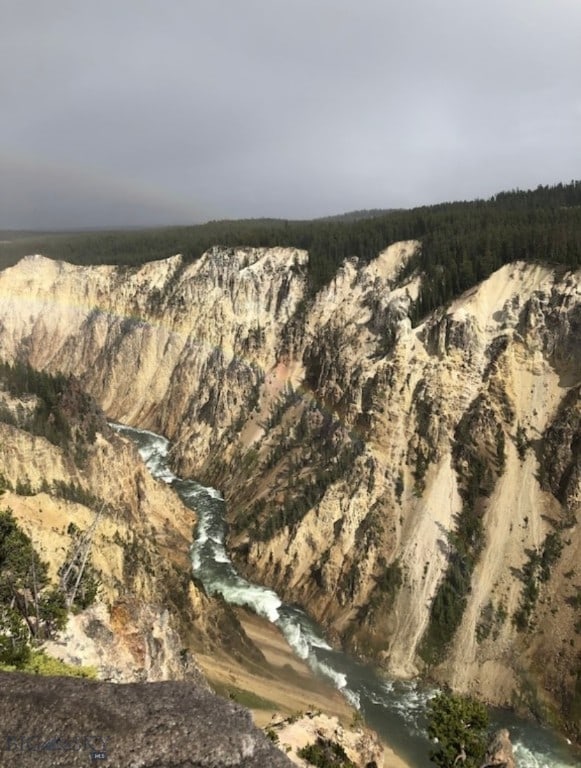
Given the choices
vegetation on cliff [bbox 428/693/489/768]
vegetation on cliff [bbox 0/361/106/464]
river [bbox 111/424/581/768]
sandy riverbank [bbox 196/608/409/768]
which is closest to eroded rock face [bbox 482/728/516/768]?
vegetation on cliff [bbox 428/693/489/768]

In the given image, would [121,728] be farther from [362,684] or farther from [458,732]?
[362,684]

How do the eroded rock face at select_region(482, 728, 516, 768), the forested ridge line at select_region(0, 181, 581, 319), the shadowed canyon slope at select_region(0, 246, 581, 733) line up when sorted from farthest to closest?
the forested ridge line at select_region(0, 181, 581, 319)
the shadowed canyon slope at select_region(0, 246, 581, 733)
the eroded rock face at select_region(482, 728, 516, 768)

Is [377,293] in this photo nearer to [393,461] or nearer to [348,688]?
[393,461]

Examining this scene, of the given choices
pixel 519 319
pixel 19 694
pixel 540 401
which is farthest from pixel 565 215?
pixel 19 694

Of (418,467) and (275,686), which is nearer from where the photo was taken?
(275,686)

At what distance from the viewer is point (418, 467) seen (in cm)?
4897

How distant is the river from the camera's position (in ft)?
104

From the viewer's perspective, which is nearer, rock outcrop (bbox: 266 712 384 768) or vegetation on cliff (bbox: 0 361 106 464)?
rock outcrop (bbox: 266 712 384 768)

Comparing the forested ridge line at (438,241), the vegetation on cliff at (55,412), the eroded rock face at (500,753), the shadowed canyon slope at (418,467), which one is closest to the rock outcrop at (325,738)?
the eroded rock face at (500,753)

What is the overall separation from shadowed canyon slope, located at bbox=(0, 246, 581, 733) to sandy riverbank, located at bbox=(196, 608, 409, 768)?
18.1 ft

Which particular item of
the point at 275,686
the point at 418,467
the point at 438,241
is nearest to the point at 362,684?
the point at 275,686

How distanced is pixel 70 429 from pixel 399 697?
3611 centimetres

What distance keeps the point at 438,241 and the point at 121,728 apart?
68453mm

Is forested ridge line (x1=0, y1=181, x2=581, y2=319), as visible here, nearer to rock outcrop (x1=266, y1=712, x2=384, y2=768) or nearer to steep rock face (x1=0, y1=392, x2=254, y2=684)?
steep rock face (x1=0, y1=392, x2=254, y2=684)
